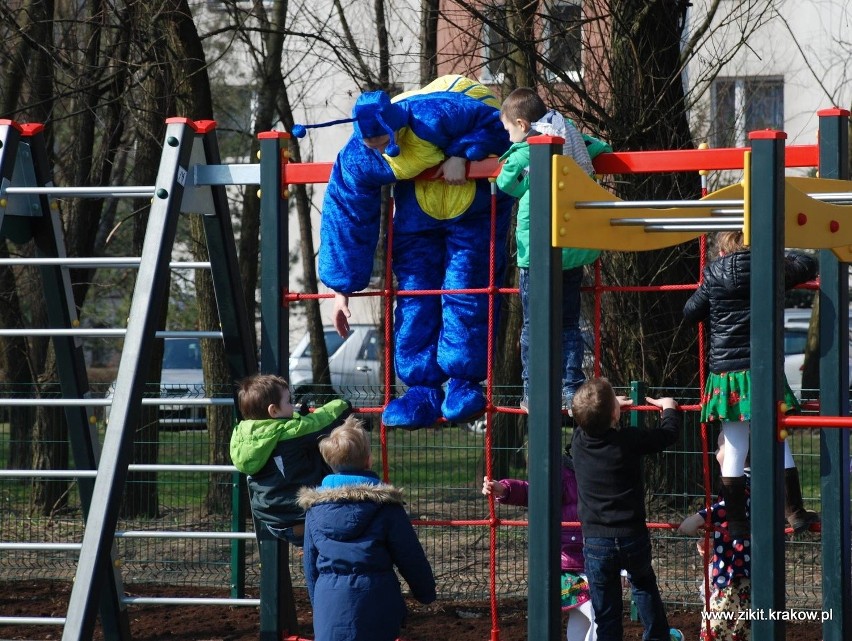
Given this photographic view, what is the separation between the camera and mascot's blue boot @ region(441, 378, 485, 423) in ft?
15.1

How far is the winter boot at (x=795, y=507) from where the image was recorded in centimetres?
469

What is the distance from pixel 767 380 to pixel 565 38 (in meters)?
4.16

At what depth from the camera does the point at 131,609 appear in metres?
6.50

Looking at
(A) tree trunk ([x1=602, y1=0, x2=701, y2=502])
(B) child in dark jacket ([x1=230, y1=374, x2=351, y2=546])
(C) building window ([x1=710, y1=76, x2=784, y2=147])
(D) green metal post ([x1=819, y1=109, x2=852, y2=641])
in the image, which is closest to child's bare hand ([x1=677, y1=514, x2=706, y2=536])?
(D) green metal post ([x1=819, y1=109, x2=852, y2=641])

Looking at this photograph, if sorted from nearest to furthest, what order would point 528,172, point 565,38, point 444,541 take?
point 528,172 < point 565,38 < point 444,541

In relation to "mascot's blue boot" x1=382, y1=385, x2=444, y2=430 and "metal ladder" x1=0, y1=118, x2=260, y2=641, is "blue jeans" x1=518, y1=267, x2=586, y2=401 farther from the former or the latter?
"metal ladder" x1=0, y1=118, x2=260, y2=641

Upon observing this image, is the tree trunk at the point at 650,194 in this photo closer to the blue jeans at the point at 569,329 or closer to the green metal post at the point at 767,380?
the blue jeans at the point at 569,329

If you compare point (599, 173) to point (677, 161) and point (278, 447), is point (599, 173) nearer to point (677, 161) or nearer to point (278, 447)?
point (677, 161)

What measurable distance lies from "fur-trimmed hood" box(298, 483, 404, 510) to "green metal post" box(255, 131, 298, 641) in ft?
2.60

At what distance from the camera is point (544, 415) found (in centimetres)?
336

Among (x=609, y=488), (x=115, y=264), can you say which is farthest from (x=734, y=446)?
(x=115, y=264)

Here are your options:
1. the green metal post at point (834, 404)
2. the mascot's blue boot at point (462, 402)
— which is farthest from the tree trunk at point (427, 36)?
the green metal post at point (834, 404)

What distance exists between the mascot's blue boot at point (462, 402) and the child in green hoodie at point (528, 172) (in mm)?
252

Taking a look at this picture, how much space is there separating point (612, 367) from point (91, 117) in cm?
435
